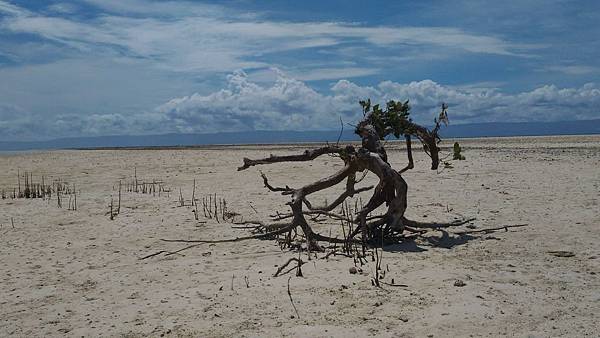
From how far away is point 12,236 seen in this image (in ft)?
27.1

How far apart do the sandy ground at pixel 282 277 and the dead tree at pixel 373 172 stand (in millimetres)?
397

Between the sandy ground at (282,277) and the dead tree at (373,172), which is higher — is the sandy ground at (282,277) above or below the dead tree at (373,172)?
below

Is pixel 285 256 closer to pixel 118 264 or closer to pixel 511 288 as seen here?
pixel 118 264

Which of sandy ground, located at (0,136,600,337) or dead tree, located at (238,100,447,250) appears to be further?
dead tree, located at (238,100,447,250)

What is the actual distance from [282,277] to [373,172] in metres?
2.56

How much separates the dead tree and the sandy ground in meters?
0.40

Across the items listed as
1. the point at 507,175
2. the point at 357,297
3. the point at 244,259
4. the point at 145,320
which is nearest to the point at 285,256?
the point at 244,259

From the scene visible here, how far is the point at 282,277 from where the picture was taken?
598cm

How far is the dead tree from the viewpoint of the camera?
7.58 metres

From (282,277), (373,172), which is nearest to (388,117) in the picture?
(373,172)

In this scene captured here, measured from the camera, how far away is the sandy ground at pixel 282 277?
4.77 meters

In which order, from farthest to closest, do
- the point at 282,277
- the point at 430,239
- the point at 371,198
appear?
1. the point at 371,198
2. the point at 430,239
3. the point at 282,277

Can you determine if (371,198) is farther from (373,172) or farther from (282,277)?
(282,277)

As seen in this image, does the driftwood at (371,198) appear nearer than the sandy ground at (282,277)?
No
